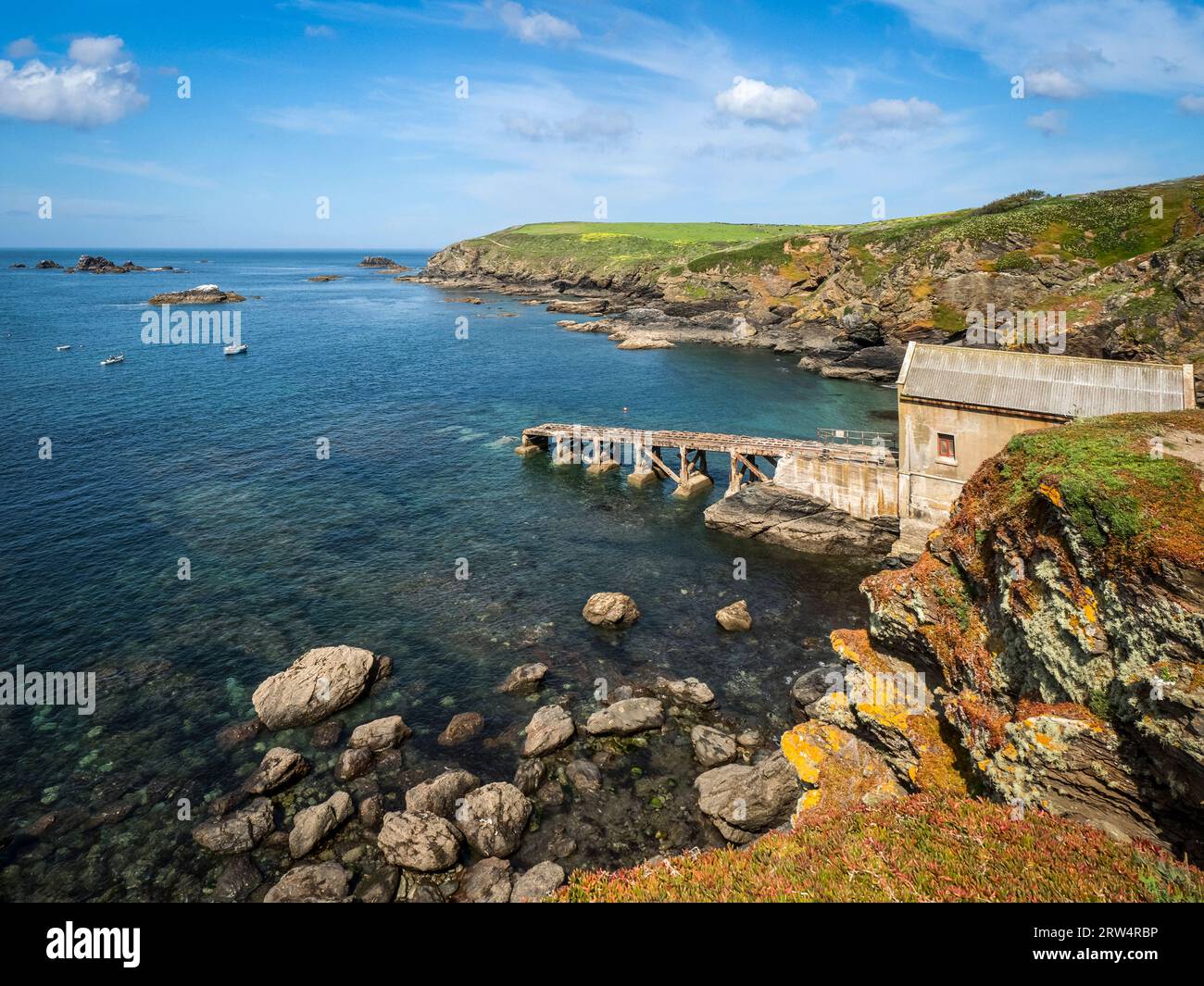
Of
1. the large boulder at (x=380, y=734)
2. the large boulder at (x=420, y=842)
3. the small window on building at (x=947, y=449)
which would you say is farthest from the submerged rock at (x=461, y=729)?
the small window on building at (x=947, y=449)

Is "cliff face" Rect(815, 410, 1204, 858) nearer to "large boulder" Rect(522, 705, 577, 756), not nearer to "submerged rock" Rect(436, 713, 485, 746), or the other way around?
"large boulder" Rect(522, 705, 577, 756)

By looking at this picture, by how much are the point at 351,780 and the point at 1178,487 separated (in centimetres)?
2548

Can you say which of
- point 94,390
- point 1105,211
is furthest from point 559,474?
point 1105,211

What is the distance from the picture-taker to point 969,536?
18422 millimetres

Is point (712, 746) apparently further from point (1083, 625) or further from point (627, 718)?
point (1083, 625)

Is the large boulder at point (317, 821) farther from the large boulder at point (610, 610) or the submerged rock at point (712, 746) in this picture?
the large boulder at point (610, 610)

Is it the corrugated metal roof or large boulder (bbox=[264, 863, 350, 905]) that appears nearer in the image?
large boulder (bbox=[264, 863, 350, 905])

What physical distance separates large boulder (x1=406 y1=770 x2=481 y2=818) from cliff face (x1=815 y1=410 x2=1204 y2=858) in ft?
44.6

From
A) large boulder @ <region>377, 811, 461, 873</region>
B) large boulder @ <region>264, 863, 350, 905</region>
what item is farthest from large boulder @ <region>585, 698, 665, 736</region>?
large boulder @ <region>264, 863, 350, 905</region>

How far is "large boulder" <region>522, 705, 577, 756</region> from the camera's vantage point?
24.8 metres

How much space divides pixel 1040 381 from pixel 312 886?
3787 cm

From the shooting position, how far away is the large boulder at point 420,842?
1997 centimetres

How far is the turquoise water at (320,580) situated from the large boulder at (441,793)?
4.03 feet
